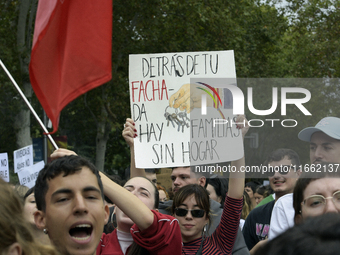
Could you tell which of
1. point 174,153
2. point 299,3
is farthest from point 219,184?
point 299,3

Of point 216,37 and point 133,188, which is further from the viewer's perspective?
point 216,37

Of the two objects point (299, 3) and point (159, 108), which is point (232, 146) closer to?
point (159, 108)

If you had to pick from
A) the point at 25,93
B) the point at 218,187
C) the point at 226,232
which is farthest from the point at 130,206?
the point at 25,93

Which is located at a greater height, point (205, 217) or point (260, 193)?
point (260, 193)

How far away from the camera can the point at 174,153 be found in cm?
433

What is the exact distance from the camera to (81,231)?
2.20 meters

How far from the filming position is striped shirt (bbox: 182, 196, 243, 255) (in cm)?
335

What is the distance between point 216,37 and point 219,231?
13.5 meters

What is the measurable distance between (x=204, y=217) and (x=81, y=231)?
1553 millimetres

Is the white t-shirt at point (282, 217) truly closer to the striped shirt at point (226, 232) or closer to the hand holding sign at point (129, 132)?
the striped shirt at point (226, 232)

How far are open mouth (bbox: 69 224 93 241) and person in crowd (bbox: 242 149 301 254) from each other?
2037 millimetres

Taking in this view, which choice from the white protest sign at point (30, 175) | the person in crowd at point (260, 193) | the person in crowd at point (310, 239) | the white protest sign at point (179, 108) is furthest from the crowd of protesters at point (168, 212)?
the person in crowd at point (260, 193)

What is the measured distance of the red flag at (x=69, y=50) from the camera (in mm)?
3678

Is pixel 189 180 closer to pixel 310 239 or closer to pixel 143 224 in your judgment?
pixel 143 224
